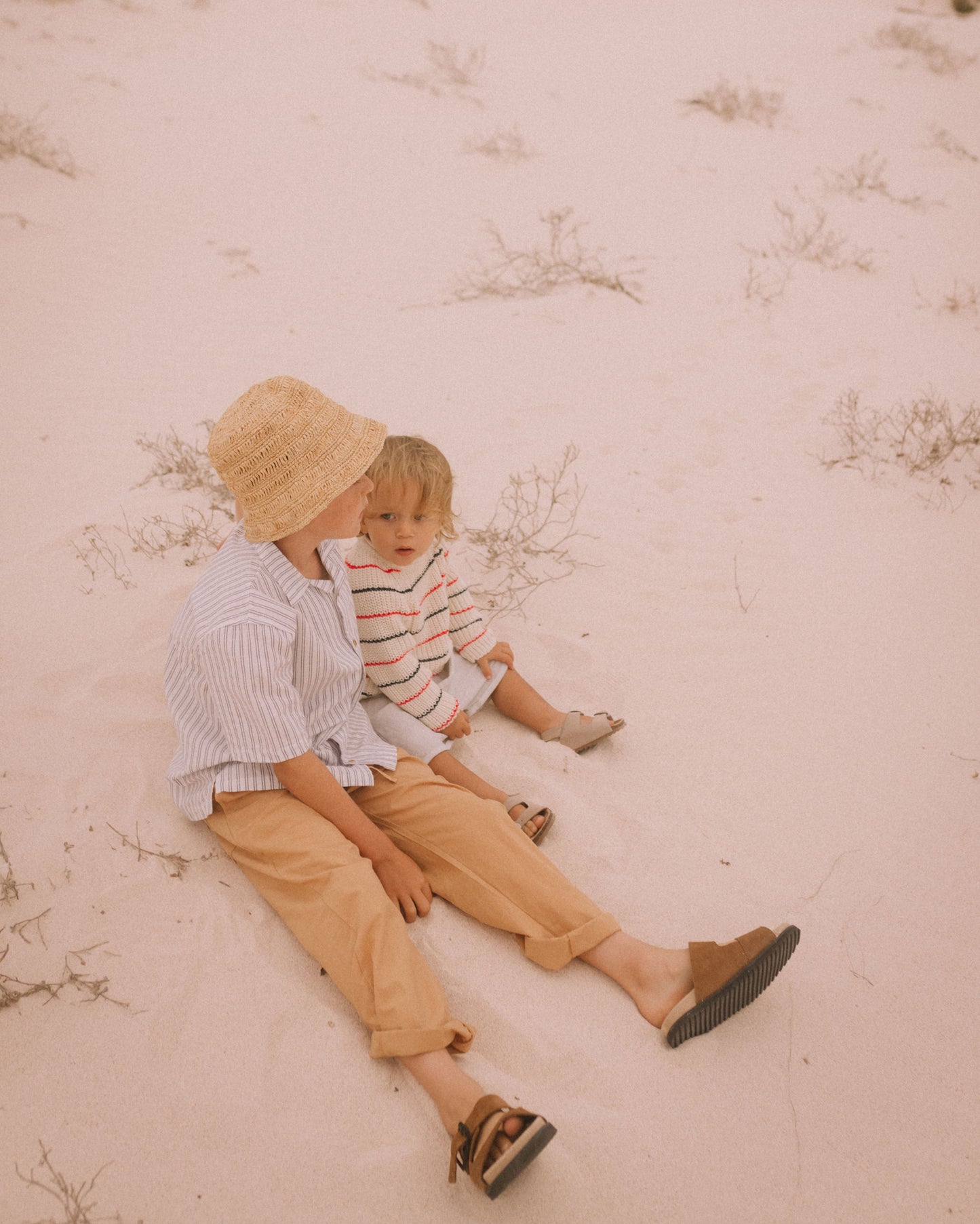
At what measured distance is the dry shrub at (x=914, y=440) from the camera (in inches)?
150

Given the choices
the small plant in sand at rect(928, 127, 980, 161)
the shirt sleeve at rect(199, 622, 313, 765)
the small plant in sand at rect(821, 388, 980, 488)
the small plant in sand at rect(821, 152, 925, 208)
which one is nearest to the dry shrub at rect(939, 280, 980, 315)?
the small plant in sand at rect(821, 388, 980, 488)

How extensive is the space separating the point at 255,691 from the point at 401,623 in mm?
670

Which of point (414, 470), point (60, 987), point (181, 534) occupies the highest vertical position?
point (414, 470)

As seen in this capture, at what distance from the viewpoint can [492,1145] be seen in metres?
1.58

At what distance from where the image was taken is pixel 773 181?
260 inches

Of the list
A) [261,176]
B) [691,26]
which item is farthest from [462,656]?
[691,26]

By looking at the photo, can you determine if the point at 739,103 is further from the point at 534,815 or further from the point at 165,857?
the point at 165,857

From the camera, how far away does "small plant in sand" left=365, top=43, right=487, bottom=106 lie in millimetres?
7648

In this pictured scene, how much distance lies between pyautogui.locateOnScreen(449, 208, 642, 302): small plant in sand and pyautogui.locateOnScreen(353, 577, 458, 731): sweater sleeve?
353 centimetres

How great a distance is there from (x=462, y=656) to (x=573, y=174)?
18.4 feet

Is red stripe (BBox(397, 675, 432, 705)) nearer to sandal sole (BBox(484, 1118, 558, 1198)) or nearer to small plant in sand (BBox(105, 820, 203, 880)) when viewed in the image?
small plant in sand (BBox(105, 820, 203, 880))

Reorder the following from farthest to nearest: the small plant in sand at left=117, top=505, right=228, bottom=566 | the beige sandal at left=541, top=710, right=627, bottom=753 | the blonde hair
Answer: the small plant in sand at left=117, top=505, right=228, bottom=566 < the beige sandal at left=541, top=710, right=627, bottom=753 < the blonde hair

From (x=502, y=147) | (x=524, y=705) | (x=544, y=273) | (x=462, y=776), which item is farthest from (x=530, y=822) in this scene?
(x=502, y=147)

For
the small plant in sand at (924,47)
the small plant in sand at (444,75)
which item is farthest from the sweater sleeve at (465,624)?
the small plant in sand at (924,47)
